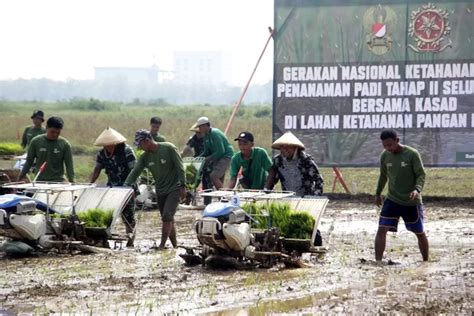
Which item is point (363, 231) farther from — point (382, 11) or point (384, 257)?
point (382, 11)

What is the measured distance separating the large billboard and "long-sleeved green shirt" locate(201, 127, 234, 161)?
3.21 metres

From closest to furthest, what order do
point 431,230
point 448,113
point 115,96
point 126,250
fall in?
point 126,250 → point 431,230 → point 448,113 → point 115,96

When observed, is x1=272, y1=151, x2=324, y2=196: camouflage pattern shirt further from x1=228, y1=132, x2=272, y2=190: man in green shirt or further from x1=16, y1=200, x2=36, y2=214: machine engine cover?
x1=16, y1=200, x2=36, y2=214: machine engine cover

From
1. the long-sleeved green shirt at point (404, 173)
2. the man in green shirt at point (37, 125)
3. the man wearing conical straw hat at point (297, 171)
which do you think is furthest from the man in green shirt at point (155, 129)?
the long-sleeved green shirt at point (404, 173)

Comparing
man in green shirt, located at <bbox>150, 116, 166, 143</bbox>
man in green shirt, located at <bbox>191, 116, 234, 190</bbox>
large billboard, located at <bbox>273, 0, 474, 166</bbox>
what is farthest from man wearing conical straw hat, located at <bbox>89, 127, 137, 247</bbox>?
large billboard, located at <bbox>273, 0, 474, 166</bbox>

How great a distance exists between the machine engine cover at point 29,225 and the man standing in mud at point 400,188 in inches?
149

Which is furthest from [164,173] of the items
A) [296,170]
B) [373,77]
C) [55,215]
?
[373,77]

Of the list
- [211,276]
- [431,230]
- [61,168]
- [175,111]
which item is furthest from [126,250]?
[175,111]

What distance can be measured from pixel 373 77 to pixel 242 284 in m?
10.5

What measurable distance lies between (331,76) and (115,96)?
157 m

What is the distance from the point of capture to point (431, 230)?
51.5 ft

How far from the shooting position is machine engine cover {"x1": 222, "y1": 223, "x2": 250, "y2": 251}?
11266 millimetres

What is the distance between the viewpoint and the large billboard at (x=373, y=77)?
2014cm

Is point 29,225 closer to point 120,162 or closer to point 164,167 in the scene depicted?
point 164,167
